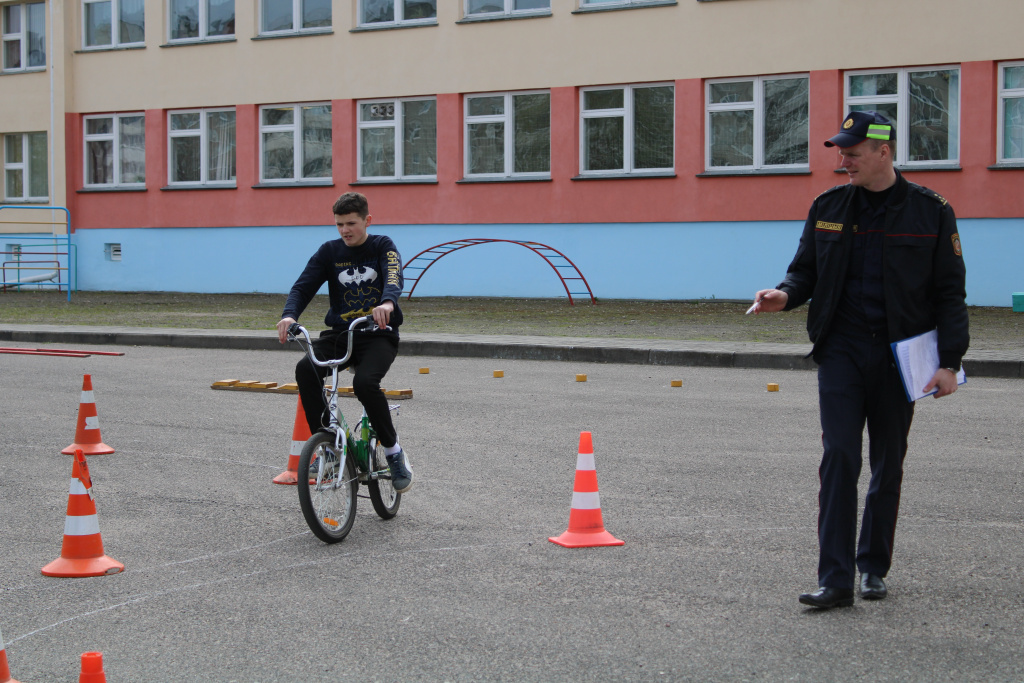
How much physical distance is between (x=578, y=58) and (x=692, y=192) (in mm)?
3739

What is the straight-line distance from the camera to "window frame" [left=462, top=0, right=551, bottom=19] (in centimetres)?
2673

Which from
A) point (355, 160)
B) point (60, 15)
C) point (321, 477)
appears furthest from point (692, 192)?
point (321, 477)

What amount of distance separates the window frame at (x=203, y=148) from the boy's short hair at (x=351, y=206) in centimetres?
2465

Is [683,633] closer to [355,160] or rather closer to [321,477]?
[321,477]

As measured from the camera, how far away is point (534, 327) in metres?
18.9

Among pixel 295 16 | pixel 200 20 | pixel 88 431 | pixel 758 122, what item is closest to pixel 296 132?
pixel 295 16

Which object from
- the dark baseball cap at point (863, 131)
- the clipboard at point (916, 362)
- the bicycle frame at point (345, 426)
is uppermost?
the dark baseball cap at point (863, 131)

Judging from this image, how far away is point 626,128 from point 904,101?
5545mm

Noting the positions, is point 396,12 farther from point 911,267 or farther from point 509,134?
point 911,267

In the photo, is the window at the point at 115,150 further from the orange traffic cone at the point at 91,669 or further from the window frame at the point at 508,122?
the orange traffic cone at the point at 91,669

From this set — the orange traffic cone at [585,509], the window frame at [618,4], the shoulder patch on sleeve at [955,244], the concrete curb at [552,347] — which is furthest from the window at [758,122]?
the shoulder patch on sleeve at [955,244]

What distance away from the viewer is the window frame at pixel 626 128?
26062 millimetres

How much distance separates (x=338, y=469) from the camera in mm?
5973

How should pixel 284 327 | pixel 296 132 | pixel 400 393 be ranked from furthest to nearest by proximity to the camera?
1. pixel 296 132
2. pixel 400 393
3. pixel 284 327
